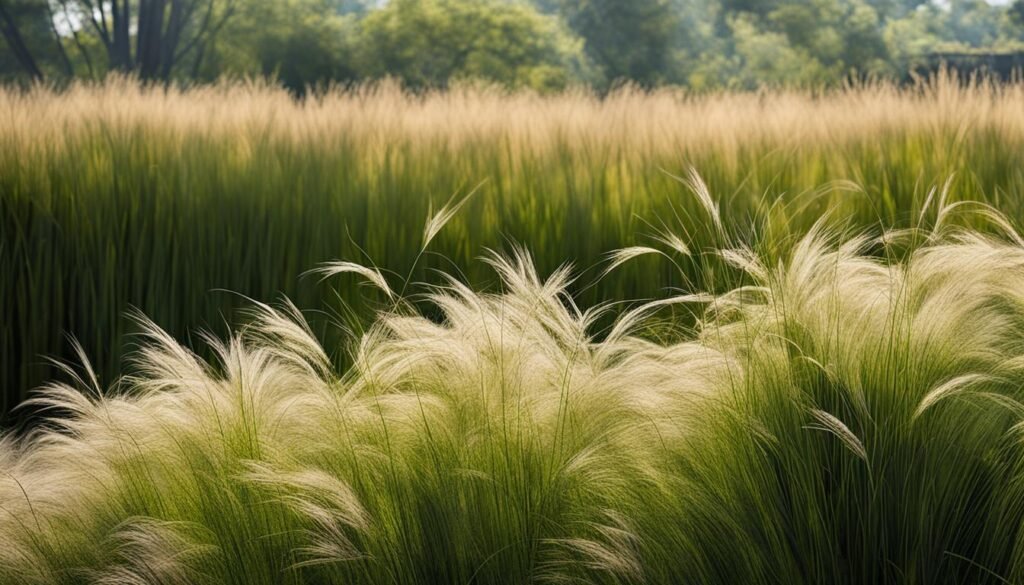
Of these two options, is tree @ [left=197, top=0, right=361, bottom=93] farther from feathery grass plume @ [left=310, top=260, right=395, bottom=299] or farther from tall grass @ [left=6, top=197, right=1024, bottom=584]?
tall grass @ [left=6, top=197, right=1024, bottom=584]

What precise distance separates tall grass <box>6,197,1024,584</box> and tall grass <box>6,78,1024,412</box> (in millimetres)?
1002

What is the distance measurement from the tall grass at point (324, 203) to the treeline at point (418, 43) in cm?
1637

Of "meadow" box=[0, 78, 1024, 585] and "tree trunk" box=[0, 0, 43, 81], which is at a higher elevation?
"tree trunk" box=[0, 0, 43, 81]

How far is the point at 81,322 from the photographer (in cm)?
323

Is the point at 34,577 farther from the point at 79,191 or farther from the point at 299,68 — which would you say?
the point at 299,68

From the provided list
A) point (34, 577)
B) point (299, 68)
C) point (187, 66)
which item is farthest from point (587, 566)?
point (187, 66)

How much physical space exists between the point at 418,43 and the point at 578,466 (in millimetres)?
23444

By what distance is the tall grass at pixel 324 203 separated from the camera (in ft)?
10.6

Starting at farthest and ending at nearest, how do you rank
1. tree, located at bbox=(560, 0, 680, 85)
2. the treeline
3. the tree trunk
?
1. tree, located at bbox=(560, 0, 680, 85)
2. the treeline
3. the tree trunk

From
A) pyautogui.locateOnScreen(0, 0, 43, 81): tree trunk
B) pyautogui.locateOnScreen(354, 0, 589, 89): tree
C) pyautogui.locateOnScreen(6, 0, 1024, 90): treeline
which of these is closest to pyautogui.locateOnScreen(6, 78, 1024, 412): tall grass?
pyautogui.locateOnScreen(6, 0, 1024, 90): treeline

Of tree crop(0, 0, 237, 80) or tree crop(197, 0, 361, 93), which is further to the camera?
tree crop(197, 0, 361, 93)

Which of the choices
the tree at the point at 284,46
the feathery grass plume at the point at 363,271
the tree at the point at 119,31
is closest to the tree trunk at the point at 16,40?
the tree at the point at 119,31

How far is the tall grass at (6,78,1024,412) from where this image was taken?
3234mm

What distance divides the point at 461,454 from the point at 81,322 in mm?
1900
